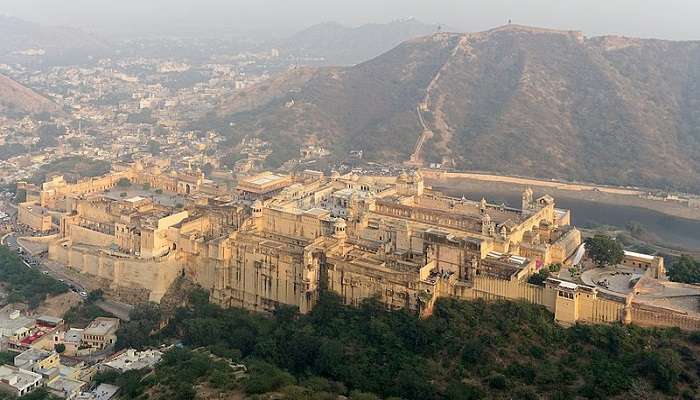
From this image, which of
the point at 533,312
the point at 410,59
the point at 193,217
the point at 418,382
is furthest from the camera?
the point at 410,59

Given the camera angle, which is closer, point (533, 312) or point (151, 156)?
point (533, 312)

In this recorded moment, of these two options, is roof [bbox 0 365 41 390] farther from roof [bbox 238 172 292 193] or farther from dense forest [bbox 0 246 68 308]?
roof [bbox 238 172 292 193]

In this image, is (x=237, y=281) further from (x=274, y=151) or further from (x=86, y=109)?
(x=86, y=109)

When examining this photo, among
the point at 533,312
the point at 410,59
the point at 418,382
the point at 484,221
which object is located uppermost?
the point at 410,59

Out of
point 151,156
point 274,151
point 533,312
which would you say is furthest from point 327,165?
point 533,312

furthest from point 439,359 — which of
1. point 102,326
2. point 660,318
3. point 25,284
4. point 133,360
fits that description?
point 25,284

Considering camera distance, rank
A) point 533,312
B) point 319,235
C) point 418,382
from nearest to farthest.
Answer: point 418,382 < point 533,312 < point 319,235
